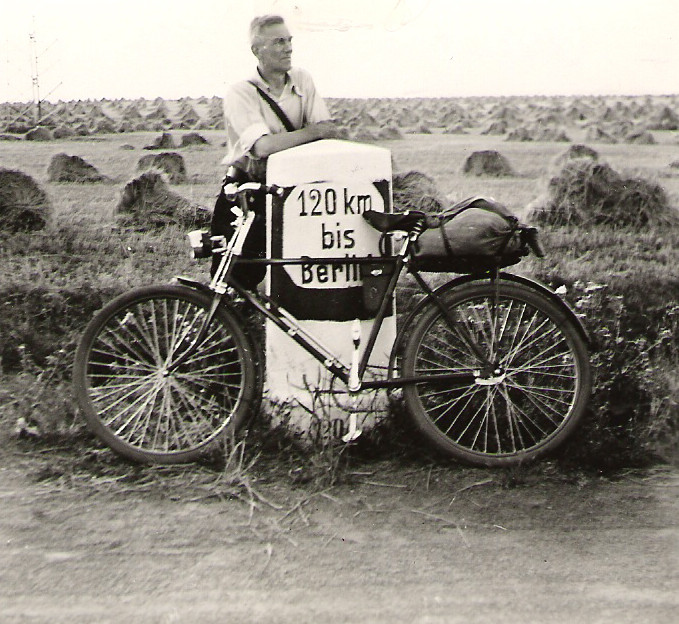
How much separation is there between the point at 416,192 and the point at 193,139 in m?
2.07

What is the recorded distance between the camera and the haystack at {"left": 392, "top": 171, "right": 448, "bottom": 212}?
707 centimetres

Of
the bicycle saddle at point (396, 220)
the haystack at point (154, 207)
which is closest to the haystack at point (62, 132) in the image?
the haystack at point (154, 207)

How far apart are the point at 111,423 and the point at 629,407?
2.59m

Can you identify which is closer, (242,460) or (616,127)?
(242,460)

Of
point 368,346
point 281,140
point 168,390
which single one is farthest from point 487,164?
point 168,390

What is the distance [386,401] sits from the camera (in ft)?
14.5

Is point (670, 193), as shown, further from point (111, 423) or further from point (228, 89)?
point (111, 423)

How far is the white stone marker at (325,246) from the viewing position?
4.20m

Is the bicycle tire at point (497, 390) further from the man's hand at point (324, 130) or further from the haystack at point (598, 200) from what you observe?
the haystack at point (598, 200)

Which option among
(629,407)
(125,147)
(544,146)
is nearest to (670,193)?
(544,146)

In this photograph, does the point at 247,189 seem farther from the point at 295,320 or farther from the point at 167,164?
the point at 167,164

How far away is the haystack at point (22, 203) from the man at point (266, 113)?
2.19 m

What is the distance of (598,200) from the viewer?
25.6 ft

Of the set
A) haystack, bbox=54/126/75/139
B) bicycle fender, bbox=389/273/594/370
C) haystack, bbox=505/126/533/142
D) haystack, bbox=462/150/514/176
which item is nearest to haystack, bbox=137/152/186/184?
haystack, bbox=54/126/75/139
